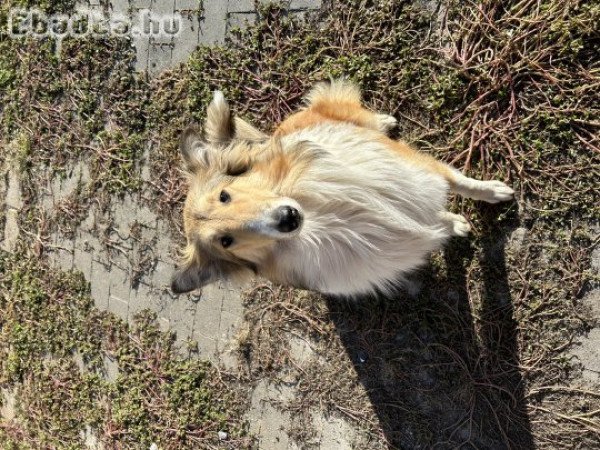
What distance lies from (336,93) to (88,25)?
3444mm

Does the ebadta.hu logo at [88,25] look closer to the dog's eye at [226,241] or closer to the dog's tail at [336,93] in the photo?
the dog's tail at [336,93]

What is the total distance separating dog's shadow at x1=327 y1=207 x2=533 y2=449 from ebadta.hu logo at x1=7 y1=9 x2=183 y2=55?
11.4 feet

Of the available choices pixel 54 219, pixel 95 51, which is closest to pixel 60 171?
pixel 54 219

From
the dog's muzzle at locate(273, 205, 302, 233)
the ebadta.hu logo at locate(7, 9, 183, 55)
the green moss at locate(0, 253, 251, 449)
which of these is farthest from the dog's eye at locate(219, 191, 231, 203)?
the ebadta.hu logo at locate(7, 9, 183, 55)

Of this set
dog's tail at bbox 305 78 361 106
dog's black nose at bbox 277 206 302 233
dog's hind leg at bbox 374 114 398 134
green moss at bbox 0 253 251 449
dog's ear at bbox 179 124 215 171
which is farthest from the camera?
green moss at bbox 0 253 251 449

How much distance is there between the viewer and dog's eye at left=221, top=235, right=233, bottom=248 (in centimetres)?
284

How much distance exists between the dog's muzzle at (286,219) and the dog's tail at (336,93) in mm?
1463

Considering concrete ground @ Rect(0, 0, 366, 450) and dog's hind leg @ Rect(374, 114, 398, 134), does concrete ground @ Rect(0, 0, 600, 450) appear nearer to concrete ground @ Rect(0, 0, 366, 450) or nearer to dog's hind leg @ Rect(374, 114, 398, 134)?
concrete ground @ Rect(0, 0, 366, 450)

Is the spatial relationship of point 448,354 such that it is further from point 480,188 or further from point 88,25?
point 88,25

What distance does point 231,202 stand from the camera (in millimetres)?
2791

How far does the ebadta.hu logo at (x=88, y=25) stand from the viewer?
5.19 metres

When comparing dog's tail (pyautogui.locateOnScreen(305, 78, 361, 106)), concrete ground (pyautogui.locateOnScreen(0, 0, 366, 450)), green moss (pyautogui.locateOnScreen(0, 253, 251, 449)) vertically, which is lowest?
green moss (pyautogui.locateOnScreen(0, 253, 251, 449))

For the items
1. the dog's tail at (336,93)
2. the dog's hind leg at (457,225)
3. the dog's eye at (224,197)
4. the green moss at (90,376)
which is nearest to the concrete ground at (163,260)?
the green moss at (90,376)

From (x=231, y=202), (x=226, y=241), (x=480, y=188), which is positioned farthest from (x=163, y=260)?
(x=480, y=188)
